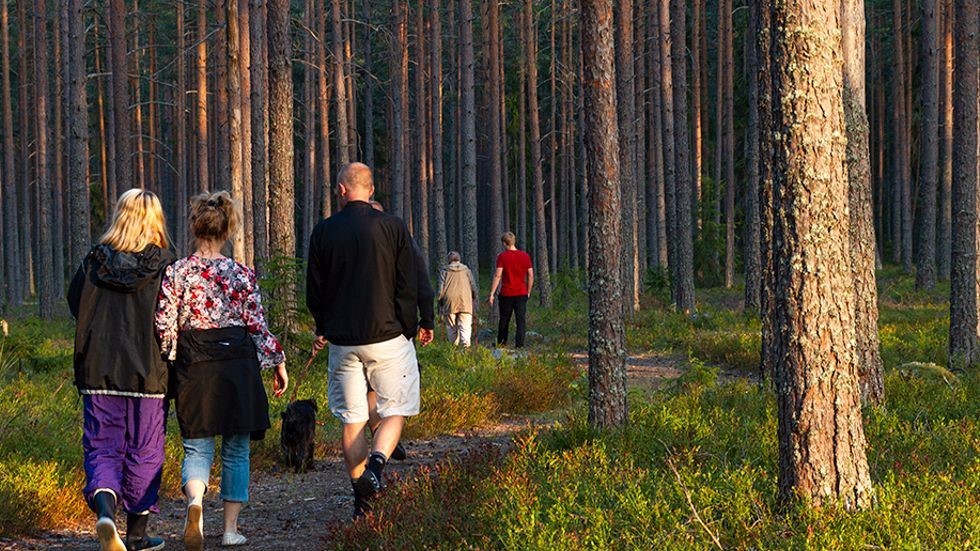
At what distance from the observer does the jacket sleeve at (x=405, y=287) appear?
7250 millimetres

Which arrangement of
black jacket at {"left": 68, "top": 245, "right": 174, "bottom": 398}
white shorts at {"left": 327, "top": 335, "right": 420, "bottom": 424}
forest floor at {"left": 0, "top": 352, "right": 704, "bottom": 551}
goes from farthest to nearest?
1. white shorts at {"left": 327, "top": 335, "right": 420, "bottom": 424}
2. forest floor at {"left": 0, "top": 352, "right": 704, "bottom": 551}
3. black jacket at {"left": 68, "top": 245, "right": 174, "bottom": 398}

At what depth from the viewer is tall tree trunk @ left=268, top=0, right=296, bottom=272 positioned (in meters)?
14.3

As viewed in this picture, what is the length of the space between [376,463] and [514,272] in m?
12.5

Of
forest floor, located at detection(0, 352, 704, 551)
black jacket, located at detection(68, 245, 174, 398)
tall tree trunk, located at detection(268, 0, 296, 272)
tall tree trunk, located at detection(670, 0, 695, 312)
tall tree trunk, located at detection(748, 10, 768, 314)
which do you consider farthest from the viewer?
tall tree trunk, located at detection(670, 0, 695, 312)

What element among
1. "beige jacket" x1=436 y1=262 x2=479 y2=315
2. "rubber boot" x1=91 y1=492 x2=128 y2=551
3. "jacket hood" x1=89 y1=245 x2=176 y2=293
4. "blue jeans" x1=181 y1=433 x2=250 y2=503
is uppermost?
"jacket hood" x1=89 y1=245 x2=176 y2=293

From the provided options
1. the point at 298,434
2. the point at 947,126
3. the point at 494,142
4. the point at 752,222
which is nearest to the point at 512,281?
the point at 752,222

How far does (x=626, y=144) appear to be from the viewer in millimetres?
26078

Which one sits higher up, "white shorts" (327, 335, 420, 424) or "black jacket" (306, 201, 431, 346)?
"black jacket" (306, 201, 431, 346)

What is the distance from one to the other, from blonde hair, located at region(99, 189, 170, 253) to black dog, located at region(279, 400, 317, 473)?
3220 millimetres

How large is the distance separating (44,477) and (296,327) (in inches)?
268

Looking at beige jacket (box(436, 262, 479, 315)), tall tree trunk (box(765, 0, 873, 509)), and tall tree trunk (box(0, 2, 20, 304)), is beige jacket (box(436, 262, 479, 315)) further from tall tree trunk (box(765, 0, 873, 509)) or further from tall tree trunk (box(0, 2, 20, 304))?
tall tree trunk (box(0, 2, 20, 304))

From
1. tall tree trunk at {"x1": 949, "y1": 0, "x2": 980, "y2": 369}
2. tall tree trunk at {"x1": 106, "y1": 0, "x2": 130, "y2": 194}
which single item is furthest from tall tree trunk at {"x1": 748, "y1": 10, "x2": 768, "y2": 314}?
tall tree trunk at {"x1": 106, "y1": 0, "x2": 130, "y2": 194}

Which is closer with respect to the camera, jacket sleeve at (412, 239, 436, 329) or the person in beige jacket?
jacket sleeve at (412, 239, 436, 329)

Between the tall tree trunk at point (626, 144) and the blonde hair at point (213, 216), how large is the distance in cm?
1900
